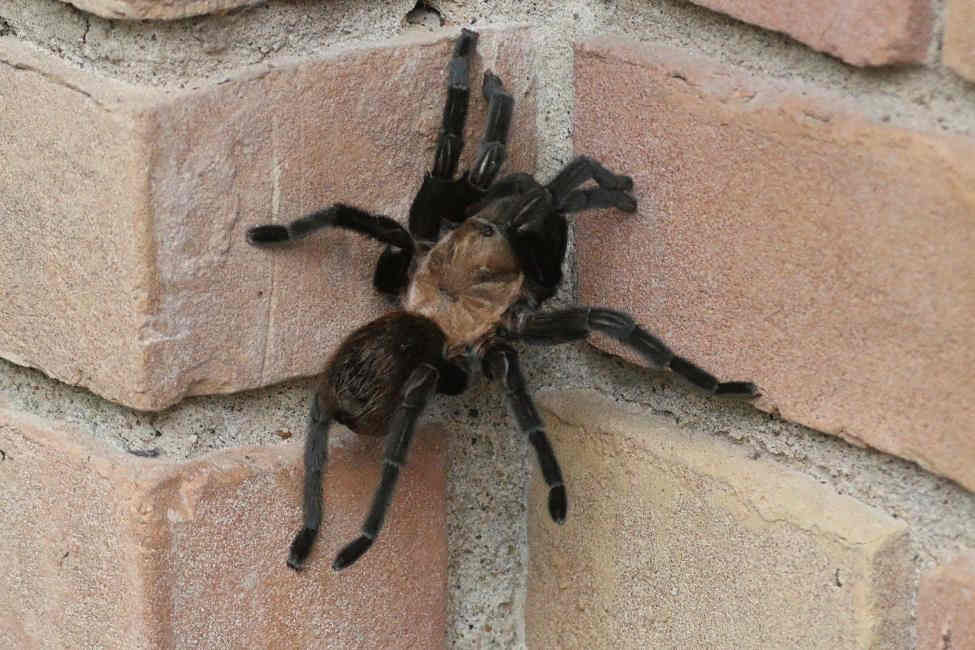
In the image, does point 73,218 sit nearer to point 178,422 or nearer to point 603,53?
point 178,422

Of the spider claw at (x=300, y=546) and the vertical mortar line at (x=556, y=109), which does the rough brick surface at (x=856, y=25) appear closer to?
the vertical mortar line at (x=556, y=109)

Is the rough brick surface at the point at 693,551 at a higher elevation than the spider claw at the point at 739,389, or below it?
below

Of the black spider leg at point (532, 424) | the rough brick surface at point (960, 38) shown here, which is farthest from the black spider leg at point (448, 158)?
the rough brick surface at point (960, 38)

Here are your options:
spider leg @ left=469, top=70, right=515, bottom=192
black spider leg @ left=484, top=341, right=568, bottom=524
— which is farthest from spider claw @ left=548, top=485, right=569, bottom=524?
spider leg @ left=469, top=70, right=515, bottom=192

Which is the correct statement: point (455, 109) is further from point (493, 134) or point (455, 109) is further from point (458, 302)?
point (458, 302)

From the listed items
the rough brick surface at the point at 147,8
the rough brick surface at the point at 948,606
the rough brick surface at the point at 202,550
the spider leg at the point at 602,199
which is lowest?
the rough brick surface at the point at 202,550

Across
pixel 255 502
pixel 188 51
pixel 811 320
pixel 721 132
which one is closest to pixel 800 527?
pixel 811 320
